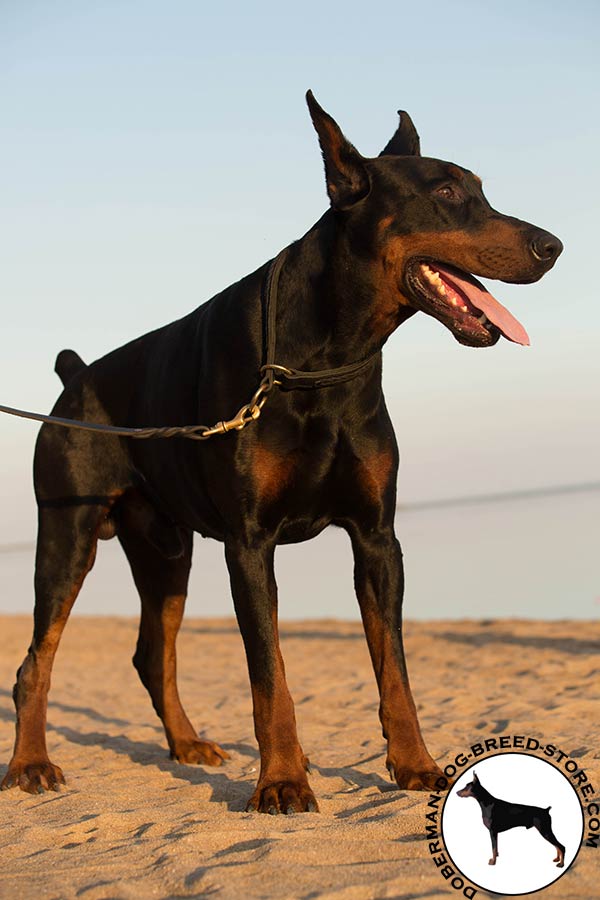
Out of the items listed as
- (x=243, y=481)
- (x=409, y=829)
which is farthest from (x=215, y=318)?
(x=409, y=829)

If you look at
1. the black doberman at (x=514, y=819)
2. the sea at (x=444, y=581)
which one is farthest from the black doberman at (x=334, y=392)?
the sea at (x=444, y=581)

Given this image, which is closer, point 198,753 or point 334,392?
point 334,392

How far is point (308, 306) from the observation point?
402cm

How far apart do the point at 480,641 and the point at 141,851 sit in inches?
302

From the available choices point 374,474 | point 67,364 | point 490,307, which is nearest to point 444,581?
point 67,364

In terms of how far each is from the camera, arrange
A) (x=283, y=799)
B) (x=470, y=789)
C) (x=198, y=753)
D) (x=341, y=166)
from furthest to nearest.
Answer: (x=198, y=753)
(x=341, y=166)
(x=283, y=799)
(x=470, y=789)

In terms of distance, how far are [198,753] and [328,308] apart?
250 cm

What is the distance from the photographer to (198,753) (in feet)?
17.0

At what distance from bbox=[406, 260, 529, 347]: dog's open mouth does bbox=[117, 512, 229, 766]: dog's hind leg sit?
211 cm

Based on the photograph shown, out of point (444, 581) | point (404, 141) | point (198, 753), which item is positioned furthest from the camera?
point (444, 581)

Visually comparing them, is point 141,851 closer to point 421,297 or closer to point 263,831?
point 263,831

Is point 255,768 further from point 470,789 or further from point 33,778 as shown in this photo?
point 470,789

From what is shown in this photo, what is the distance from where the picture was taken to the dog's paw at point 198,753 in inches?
203

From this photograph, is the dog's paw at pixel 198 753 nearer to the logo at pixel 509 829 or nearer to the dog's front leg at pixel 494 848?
the logo at pixel 509 829
